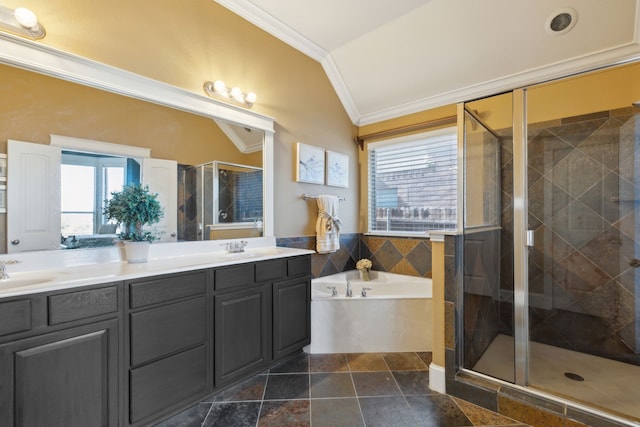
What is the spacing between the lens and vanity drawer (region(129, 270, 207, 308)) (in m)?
1.49

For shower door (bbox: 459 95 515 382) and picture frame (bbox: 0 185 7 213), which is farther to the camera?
shower door (bbox: 459 95 515 382)

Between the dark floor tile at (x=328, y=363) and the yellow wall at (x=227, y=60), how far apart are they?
1.15 metres

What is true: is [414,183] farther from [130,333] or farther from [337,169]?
[130,333]

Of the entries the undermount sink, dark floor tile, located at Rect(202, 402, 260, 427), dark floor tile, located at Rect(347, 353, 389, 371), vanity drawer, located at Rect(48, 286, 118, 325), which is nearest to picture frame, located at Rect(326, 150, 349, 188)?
dark floor tile, located at Rect(347, 353, 389, 371)

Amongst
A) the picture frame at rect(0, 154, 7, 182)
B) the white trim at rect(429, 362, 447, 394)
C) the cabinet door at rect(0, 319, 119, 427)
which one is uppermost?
the picture frame at rect(0, 154, 7, 182)

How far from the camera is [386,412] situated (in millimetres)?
1748

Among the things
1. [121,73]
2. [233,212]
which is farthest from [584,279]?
[121,73]

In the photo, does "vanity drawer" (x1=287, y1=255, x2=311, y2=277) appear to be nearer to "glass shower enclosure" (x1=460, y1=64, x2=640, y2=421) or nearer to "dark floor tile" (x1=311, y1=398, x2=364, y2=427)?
"dark floor tile" (x1=311, y1=398, x2=364, y2=427)

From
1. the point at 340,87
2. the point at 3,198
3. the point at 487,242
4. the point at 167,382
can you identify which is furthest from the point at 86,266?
the point at 340,87

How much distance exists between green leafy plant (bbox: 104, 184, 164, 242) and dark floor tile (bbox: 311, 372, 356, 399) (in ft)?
4.92

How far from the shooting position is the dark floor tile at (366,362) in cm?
227

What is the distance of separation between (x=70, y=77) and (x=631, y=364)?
13.9ft

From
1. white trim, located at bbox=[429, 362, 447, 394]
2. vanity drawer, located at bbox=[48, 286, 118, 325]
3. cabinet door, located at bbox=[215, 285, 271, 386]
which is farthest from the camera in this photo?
white trim, located at bbox=[429, 362, 447, 394]

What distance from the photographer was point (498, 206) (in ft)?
7.36
